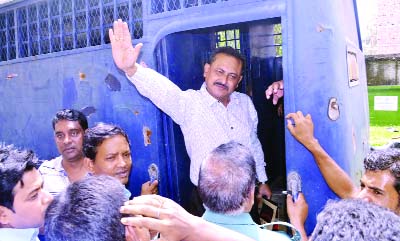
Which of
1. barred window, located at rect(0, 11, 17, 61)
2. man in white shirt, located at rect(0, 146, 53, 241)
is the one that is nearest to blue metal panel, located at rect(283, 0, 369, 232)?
man in white shirt, located at rect(0, 146, 53, 241)

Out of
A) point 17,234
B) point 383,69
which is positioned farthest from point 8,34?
point 383,69

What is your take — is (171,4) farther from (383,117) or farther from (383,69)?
(383,69)

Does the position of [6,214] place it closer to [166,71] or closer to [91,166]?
[91,166]

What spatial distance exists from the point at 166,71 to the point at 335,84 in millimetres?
1136

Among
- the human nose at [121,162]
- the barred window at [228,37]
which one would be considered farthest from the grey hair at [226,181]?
the barred window at [228,37]

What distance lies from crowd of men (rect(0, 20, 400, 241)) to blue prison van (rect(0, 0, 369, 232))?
0.16m

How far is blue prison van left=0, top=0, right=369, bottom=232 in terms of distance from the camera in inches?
85.6

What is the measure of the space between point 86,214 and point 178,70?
170 cm

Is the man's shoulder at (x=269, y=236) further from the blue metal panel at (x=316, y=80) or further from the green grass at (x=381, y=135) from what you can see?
the green grass at (x=381, y=135)

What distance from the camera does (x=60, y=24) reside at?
3193mm

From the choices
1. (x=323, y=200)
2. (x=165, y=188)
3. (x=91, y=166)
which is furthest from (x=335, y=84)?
(x=91, y=166)

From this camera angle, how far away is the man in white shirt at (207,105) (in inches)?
99.0

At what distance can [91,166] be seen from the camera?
253cm

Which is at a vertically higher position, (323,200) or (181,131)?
(181,131)
